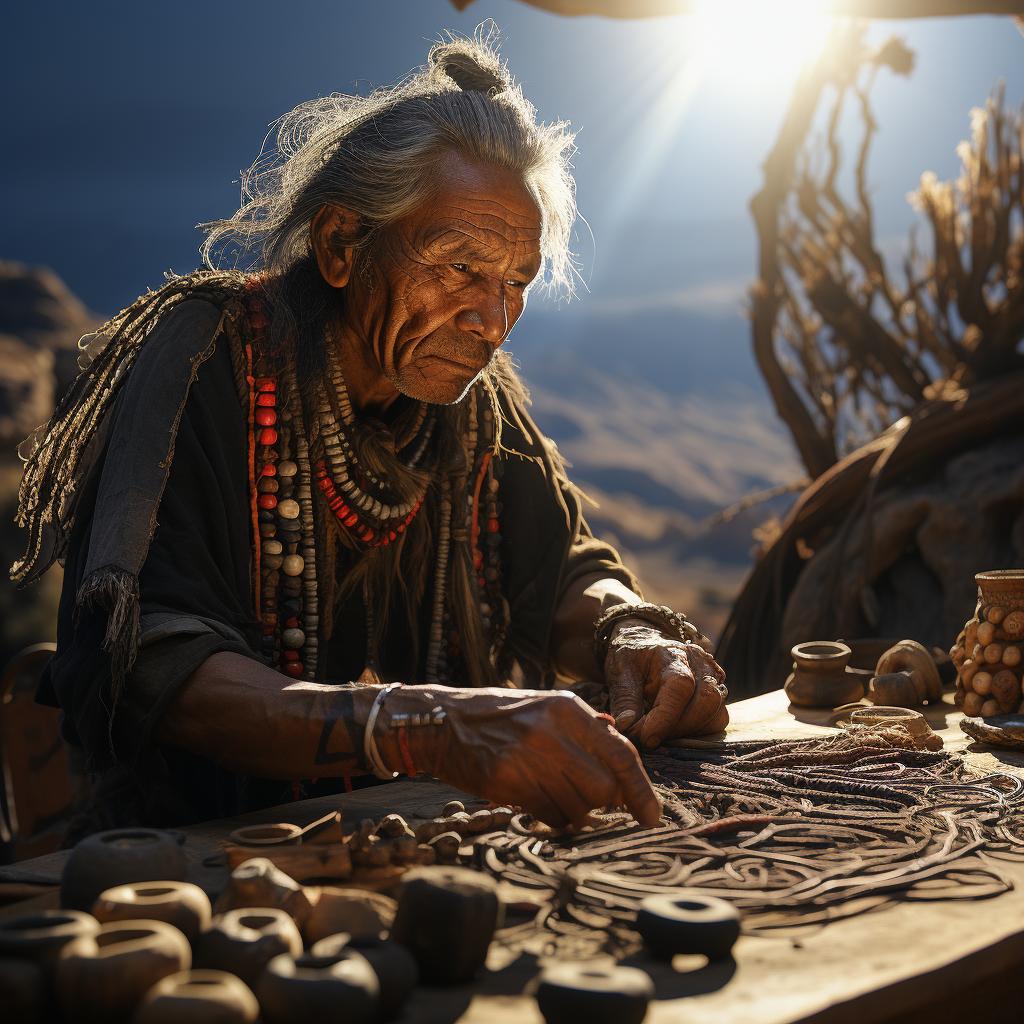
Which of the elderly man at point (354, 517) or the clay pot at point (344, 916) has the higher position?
the elderly man at point (354, 517)

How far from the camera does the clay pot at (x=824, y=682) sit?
8.14ft

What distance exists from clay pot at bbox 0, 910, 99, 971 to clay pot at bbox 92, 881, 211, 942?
0.04m

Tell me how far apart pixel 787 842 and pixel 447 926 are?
2.15 feet

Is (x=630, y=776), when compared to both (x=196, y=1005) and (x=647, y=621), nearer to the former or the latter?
(x=196, y=1005)

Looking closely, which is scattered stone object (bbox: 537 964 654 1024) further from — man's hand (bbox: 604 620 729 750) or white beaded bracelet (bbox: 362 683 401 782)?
man's hand (bbox: 604 620 729 750)

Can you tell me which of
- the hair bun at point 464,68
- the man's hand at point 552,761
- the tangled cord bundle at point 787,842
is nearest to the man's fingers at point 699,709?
the tangled cord bundle at point 787,842

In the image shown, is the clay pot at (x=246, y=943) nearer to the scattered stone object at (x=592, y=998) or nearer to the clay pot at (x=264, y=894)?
the clay pot at (x=264, y=894)

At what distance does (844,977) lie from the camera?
3.36 ft

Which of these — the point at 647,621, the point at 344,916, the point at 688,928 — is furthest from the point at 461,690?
the point at 647,621

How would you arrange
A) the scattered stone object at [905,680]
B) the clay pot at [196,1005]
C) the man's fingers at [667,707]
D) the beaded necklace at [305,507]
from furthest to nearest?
the scattered stone object at [905,680] < the beaded necklace at [305,507] < the man's fingers at [667,707] < the clay pot at [196,1005]

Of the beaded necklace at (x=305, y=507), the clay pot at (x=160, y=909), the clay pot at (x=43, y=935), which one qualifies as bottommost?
the clay pot at (x=160, y=909)

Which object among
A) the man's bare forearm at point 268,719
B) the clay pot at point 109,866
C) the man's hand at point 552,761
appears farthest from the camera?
the man's bare forearm at point 268,719

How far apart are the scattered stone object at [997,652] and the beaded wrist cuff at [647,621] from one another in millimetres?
624

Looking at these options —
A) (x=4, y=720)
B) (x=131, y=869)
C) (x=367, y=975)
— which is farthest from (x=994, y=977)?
(x=4, y=720)
